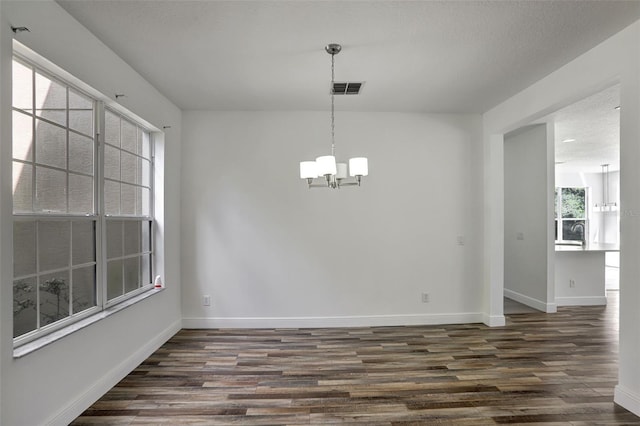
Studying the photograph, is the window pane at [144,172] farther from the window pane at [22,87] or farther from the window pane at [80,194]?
the window pane at [22,87]

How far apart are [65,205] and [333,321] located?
323 centimetres

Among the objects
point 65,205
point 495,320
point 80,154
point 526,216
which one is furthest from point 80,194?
point 526,216

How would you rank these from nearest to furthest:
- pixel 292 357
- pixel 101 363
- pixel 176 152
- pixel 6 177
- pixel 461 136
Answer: pixel 6 177
pixel 101 363
pixel 292 357
pixel 176 152
pixel 461 136

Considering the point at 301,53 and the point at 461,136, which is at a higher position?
the point at 301,53

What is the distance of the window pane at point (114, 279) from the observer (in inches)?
123

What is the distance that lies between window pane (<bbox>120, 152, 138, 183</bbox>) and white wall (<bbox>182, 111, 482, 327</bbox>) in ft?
3.22

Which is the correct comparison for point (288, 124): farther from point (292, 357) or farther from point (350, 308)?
point (292, 357)

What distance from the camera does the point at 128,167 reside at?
354cm

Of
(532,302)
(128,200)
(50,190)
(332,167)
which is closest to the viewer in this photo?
(50,190)

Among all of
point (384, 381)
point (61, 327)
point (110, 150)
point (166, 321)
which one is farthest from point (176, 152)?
point (384, 381)

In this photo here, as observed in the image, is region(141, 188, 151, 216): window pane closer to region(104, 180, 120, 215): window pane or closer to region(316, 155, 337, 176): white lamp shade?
region(104, 180, 120, 215): window pane

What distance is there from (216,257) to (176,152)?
139 cm

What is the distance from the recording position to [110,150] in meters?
3.18

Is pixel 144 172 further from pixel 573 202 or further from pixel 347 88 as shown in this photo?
pixel 573 202
